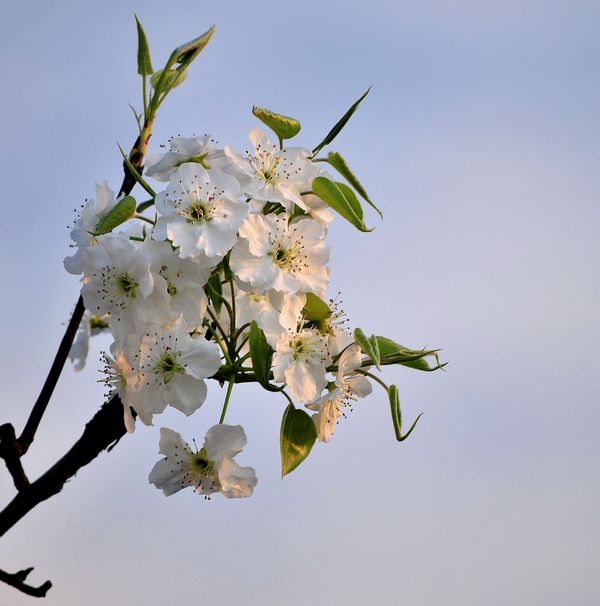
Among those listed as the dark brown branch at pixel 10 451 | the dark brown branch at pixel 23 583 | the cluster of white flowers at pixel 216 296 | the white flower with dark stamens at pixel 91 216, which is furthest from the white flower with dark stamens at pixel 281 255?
the dark brown branch at pixel 23 583

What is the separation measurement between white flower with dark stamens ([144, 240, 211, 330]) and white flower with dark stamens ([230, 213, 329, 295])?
71 mm

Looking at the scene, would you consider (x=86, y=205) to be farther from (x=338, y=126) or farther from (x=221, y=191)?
(x=338, y=126)

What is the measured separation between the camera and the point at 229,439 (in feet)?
5.43

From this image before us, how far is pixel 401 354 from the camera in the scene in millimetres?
1695

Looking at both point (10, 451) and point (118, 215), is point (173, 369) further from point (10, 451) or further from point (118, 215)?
point (10, 451)

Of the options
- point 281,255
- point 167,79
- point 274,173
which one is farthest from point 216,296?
point 167,79

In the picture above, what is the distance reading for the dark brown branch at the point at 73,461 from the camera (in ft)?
5.74

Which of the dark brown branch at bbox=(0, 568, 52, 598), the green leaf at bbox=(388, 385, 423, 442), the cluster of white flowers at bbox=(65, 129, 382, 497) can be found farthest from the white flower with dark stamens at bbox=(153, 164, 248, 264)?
the dark brown branch at bbox=(0, 568, 52, 598)

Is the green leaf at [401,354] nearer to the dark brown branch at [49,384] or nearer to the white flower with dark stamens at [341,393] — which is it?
the white flower with dark stamens at [341,393]

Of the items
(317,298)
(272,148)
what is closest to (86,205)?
(272,148)

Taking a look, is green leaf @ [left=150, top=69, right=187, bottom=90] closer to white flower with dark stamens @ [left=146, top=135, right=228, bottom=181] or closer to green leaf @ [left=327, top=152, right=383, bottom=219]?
white flower with dark stamens @ [left=146, top=135, right=228, bottom=181]

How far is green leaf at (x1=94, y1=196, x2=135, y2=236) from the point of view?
5.48ft

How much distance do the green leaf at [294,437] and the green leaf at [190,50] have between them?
2.46 feet

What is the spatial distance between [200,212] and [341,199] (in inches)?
10.2
